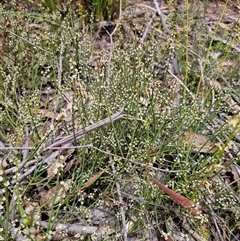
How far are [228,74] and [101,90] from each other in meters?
1.02

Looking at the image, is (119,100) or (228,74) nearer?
(119,100)

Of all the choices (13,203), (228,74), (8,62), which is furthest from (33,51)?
(228,74)

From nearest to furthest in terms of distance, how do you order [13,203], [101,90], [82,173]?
1. [13,203]
2. [82,173]
3. [101,90]

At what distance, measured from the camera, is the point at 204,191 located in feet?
→ 4.88

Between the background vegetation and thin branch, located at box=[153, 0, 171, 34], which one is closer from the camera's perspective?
the background vegetation

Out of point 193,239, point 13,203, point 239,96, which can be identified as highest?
point 239,96

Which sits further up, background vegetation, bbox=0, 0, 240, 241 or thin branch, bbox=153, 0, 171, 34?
thin branch, bbox=153, 0, 171, 34

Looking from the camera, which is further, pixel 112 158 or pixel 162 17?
pixel 162 17

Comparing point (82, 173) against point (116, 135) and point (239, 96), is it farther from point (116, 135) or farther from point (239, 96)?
point (239, 96)

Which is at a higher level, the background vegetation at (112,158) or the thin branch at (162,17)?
the thin branch at (162,17)

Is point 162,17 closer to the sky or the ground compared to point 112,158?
closer to the sky

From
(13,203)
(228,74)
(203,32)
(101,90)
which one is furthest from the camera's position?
(203,32)

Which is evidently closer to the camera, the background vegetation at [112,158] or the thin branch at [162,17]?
the background vegetation at [112,158]

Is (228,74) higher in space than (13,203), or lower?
higher
